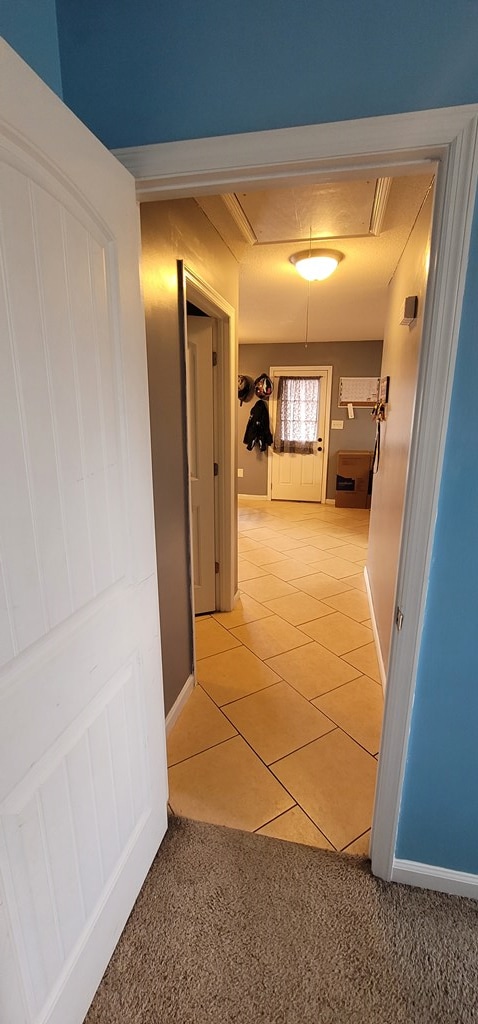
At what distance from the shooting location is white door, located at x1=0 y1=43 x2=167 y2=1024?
0.73 meters

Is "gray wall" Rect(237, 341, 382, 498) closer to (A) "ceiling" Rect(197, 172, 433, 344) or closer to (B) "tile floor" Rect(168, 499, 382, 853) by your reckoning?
(A) "ceiling" Rect(197, 172, 433, 344)

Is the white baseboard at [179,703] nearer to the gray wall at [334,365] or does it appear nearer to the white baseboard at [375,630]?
the white baseboard at [375,630]

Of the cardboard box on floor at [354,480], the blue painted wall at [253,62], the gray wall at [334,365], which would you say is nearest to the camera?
the blue painted wall at [253,62]

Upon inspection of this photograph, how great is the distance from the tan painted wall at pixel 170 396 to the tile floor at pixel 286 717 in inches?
11.0

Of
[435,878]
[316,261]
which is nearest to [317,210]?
[316,261]

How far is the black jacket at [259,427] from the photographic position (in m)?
6.55

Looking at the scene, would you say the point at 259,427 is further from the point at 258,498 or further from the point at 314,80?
the point at 314,80

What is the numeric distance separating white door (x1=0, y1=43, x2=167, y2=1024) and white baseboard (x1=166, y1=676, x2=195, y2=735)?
2.47 feet

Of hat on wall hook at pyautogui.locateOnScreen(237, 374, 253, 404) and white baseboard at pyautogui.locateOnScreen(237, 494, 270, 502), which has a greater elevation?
hat on wall hook at pyautogui.locateOnScreen(237, 374, 253, 404)

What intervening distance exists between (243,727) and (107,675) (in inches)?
47.9

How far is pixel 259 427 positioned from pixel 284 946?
19.5 ft

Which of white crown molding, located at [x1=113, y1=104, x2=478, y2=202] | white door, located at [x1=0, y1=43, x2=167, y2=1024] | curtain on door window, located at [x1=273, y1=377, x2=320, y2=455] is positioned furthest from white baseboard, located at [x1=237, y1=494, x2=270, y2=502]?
white crown molding, located at [x1=113, y1=104, x2=478, y2=202]

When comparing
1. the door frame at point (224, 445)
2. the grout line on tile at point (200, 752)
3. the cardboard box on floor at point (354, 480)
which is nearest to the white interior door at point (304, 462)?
the cardboard box on floor at point (354, 480)

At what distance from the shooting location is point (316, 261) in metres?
2.60
